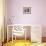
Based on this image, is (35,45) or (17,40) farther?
(17,40)

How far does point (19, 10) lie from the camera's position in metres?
2.46

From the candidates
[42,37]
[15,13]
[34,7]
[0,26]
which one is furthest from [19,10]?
[42,37]

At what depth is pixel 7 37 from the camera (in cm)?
238

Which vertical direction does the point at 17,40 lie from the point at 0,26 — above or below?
below

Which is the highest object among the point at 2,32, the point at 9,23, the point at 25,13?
the point at 25,13

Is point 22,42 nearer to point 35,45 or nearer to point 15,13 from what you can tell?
point 35,45

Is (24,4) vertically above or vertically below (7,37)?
above

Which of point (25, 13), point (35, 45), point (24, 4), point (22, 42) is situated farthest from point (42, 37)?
point (24, 4)

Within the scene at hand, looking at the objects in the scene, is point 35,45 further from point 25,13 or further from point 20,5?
point 20,5

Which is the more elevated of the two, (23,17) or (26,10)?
(26,10)

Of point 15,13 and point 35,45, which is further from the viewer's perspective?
point 15,13

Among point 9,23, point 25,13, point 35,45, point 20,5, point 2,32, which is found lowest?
point 35,45

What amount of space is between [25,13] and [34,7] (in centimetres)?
22

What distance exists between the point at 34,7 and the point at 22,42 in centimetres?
73
